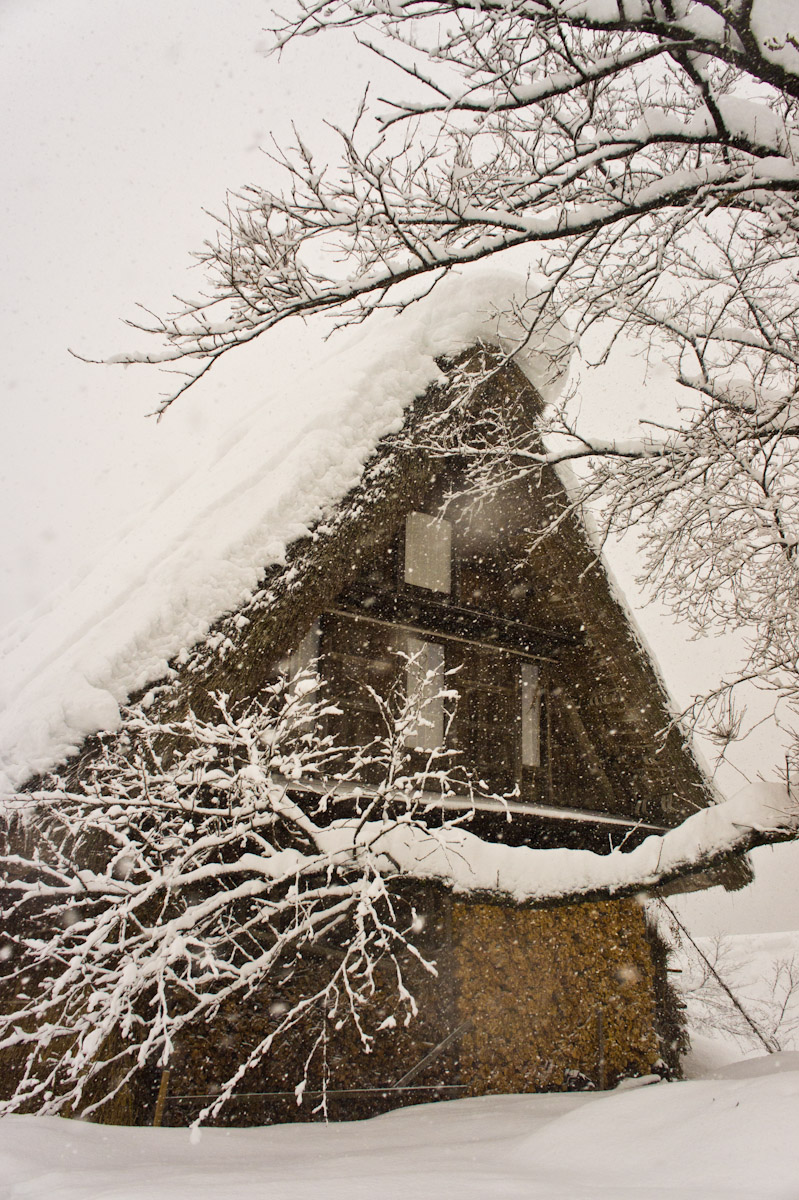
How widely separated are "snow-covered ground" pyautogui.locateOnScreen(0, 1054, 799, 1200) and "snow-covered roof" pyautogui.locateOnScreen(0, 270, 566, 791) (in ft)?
6.07

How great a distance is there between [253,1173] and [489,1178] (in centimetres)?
78

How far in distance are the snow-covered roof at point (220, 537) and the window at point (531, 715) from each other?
9.39ft

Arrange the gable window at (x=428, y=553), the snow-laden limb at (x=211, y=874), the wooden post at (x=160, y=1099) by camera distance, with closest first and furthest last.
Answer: the snow-laden limb at (x=211, y=874) < the wooden post at (x=160, y=1099) < the gable window at (x=428, y=553)

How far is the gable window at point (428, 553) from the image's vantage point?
20.3 ft

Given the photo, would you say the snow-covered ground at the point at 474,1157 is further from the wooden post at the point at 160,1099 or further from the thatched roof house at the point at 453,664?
the thatched roof house at the point at 453,664

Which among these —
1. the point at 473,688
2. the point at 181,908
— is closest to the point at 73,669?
the point at 181,908

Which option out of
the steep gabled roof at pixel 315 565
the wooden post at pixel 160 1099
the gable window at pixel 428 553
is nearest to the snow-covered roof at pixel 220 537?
the steep gabled roof at pixel 315 565

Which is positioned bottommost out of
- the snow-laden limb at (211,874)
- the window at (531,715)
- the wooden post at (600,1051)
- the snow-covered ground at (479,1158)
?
the wooden post at (600,1051)

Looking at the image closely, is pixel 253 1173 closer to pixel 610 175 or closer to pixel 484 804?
pixel 484 804

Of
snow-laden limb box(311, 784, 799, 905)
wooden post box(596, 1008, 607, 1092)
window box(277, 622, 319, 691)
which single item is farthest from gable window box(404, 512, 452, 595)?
wooden post box(596, 1008, 607, 1092)

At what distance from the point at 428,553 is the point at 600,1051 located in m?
4.38

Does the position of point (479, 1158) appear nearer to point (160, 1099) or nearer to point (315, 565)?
point (160, 1099)

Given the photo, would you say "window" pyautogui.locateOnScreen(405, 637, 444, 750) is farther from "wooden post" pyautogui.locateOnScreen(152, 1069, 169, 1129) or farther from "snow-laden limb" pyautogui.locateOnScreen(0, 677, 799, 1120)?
"wooden post" pyautogui.locateOnScreen(152, 1069, 169, 1129)

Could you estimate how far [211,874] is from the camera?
3449 millimetres
